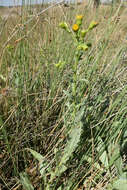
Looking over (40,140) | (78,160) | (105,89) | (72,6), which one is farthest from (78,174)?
(72,6)

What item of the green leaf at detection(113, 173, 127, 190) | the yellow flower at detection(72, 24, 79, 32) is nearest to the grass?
the green leaf at detection(113, 173, 127, 190)

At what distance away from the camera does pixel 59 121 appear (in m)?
0.91

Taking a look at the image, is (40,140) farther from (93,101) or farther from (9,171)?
(93,101)

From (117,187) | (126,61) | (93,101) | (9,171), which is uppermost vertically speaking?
(126,61)

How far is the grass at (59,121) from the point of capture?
768 mm

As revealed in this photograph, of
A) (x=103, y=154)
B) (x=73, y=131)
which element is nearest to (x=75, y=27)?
(x=73, y=131)

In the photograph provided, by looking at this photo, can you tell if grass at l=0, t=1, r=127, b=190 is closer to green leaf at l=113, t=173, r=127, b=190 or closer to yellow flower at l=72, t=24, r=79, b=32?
green leaf at l=113, t=173, r=127, b=190

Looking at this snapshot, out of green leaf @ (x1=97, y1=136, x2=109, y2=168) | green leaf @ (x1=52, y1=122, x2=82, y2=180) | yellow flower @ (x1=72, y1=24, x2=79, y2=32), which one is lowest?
green leaf @ (x1=97, y1=136, x2=109, y2=168)

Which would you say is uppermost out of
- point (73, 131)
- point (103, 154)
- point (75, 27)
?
point (75, 27)

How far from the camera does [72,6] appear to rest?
1486mm

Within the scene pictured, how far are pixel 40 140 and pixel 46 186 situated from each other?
0.25m

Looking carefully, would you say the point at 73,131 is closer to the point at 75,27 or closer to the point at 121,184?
the point at 121,184

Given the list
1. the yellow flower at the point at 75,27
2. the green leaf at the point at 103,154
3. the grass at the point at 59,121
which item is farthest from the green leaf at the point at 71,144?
the yellow flower at the point at 75,27

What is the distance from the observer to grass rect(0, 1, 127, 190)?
0.77m
